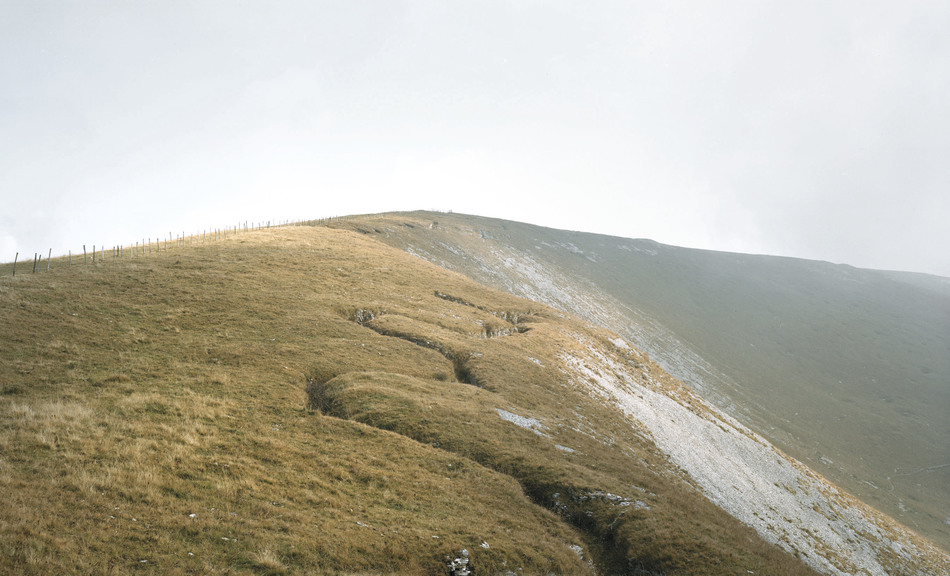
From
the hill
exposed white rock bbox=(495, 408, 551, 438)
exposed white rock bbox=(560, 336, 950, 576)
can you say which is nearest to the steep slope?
exposed white rock bbox=(560, 336, 950, 576)

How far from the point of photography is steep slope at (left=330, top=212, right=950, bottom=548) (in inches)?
3278

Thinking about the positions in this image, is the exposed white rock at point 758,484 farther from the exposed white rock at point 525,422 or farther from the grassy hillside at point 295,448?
the exposed white rock at point 525,422

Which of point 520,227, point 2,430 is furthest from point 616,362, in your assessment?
point 520,227

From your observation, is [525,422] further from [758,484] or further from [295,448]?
[758,484]

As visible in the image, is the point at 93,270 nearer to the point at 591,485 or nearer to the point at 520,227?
the point at 591,485

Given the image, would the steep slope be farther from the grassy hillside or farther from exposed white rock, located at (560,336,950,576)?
the grassy hillside

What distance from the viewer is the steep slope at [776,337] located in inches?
3278

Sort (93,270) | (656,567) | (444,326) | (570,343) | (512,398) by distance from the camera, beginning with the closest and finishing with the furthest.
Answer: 1. (656,567)
2. (512,398)
3. (93,270)
4. (444,326)
5. (570,343)

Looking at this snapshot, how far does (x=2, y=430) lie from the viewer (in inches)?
641

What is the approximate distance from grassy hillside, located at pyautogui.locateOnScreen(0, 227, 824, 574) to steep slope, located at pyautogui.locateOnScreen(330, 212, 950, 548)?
4621cm

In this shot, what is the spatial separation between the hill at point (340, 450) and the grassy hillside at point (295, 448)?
11 cm

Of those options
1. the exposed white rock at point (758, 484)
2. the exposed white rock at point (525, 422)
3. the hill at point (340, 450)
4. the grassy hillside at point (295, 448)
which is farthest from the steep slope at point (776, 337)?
the exposed white rock at point (525, 422)

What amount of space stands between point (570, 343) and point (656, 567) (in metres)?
34.2

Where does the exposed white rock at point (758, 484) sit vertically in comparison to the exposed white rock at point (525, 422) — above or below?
below
